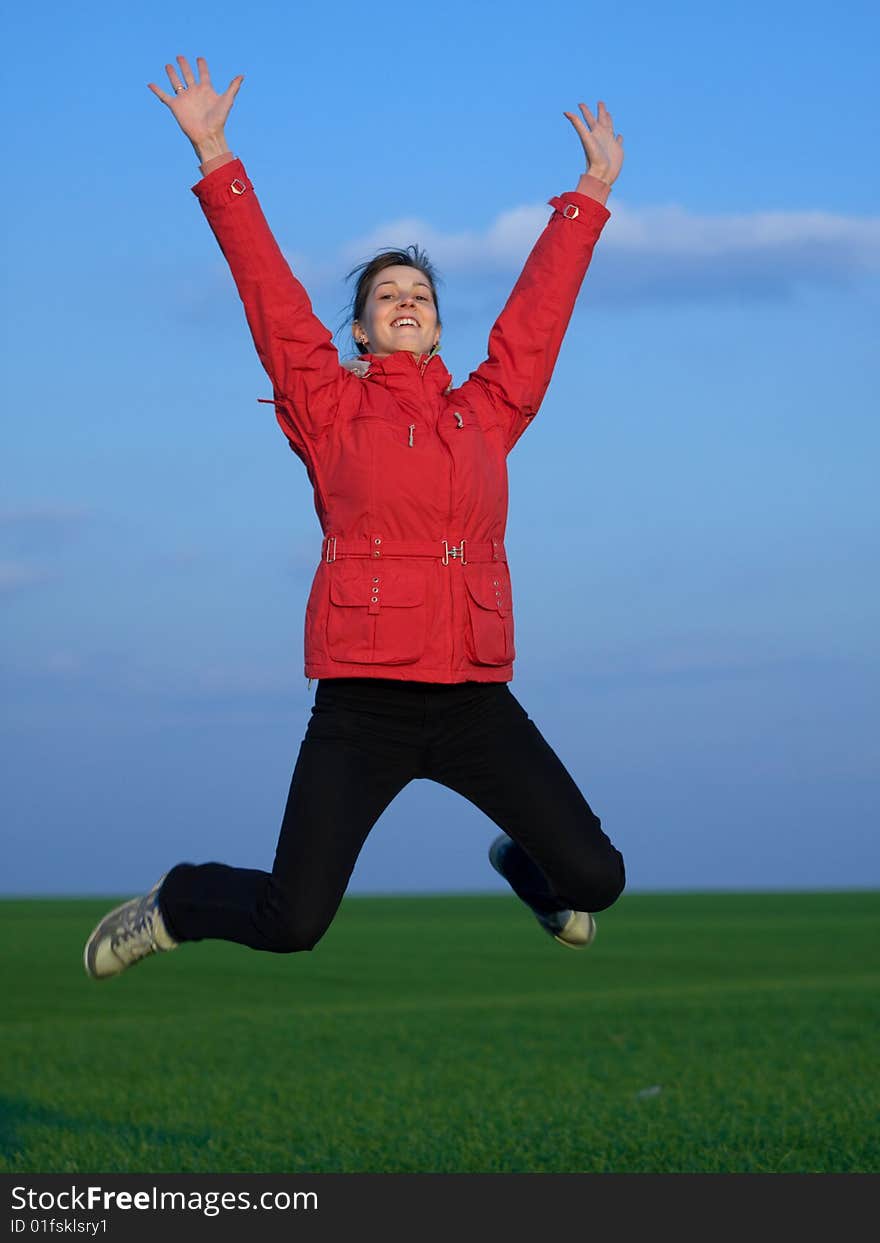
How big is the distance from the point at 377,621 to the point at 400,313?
1558mm

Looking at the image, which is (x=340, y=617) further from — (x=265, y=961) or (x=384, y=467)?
(x=265, y=961)

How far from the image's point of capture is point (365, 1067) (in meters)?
14.7

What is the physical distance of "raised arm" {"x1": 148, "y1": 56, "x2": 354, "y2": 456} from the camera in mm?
7031

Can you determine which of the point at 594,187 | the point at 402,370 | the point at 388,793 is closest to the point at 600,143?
the point at 594,187

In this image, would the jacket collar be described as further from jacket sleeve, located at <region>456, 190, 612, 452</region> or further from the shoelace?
the shoelace

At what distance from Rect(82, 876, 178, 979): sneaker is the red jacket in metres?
1.47

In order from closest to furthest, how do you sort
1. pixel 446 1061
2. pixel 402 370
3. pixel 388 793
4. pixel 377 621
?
pixel 377 621 < pixel 388 793 < pixel 402 370 < pixel 446 1061

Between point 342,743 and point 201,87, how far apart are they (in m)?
2.97

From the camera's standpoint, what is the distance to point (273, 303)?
7020 mm

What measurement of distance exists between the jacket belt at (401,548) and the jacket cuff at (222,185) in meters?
1.54

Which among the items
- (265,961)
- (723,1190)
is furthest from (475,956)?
(723,1190)

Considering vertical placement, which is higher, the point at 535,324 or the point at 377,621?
the point at 535,324

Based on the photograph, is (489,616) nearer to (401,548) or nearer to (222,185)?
(401,548)

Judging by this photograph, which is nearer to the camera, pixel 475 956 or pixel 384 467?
pixel 384 467
